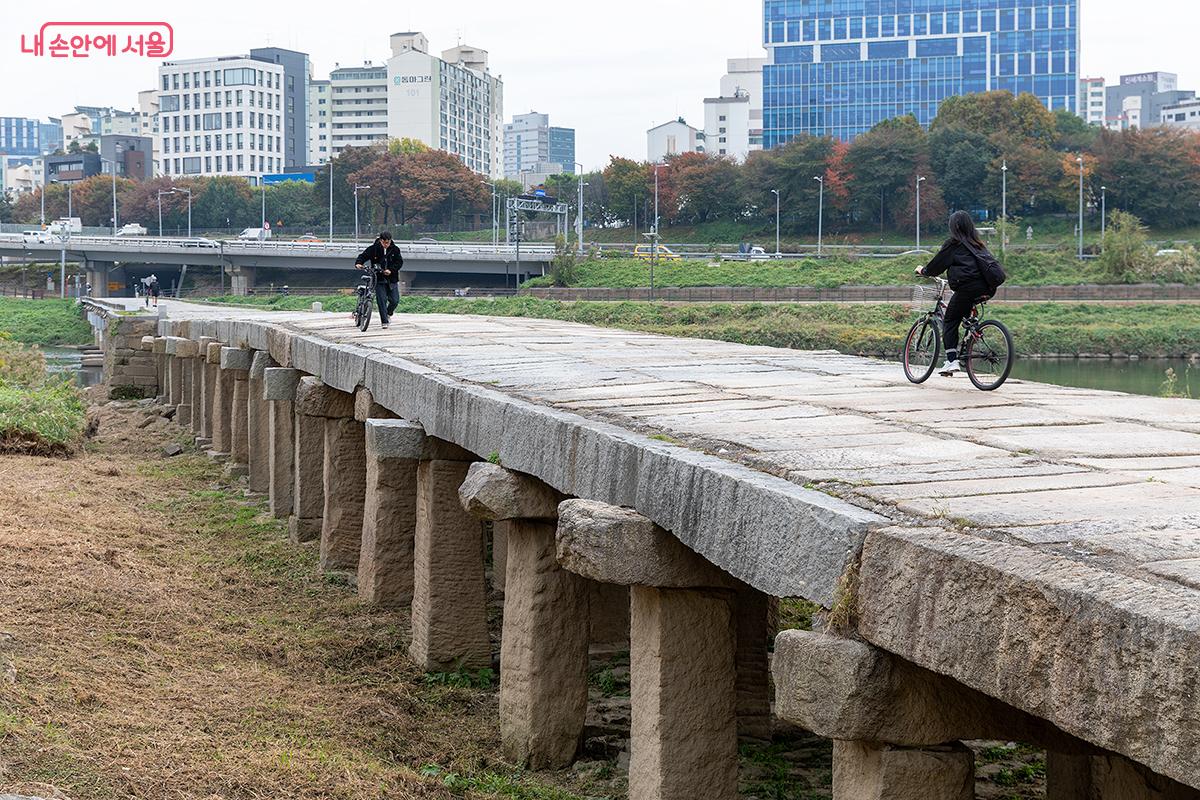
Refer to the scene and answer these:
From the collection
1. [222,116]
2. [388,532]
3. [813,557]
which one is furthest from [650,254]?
[222,116]

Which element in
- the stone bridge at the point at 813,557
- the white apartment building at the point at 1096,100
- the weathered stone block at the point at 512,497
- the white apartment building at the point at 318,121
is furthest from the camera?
the white apartment building at the point at 1096,100

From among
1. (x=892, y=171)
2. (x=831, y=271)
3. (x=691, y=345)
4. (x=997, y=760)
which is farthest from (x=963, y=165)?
(x=997, y=760)

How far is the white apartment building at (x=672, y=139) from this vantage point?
137 metres

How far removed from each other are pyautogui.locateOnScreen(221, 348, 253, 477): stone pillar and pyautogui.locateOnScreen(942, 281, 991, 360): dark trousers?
36.2 feet

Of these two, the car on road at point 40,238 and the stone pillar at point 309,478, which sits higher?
the car on road at point 40,238

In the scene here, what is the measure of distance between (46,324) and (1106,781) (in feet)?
203

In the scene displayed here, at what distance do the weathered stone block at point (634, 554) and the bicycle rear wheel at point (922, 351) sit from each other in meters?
4.47

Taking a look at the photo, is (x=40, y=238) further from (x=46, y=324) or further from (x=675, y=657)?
(x=675, y=657)

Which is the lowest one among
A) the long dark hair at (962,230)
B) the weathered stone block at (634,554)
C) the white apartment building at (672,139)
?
the weathered stone block at (634,554)

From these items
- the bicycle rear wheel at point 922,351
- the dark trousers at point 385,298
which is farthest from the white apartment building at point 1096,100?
the bicycle rear wheel at point 922,351

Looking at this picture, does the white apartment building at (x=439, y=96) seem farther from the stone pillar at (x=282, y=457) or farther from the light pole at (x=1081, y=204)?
the stone pillar at (x=282, y=457)

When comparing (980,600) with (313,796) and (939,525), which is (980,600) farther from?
(313,796)

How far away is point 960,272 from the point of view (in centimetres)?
993

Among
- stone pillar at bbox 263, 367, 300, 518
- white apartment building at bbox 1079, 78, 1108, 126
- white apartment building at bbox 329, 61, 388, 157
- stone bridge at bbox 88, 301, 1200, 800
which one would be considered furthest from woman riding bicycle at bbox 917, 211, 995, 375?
white apartment building at bbox 1079, 78, 1108, 126
